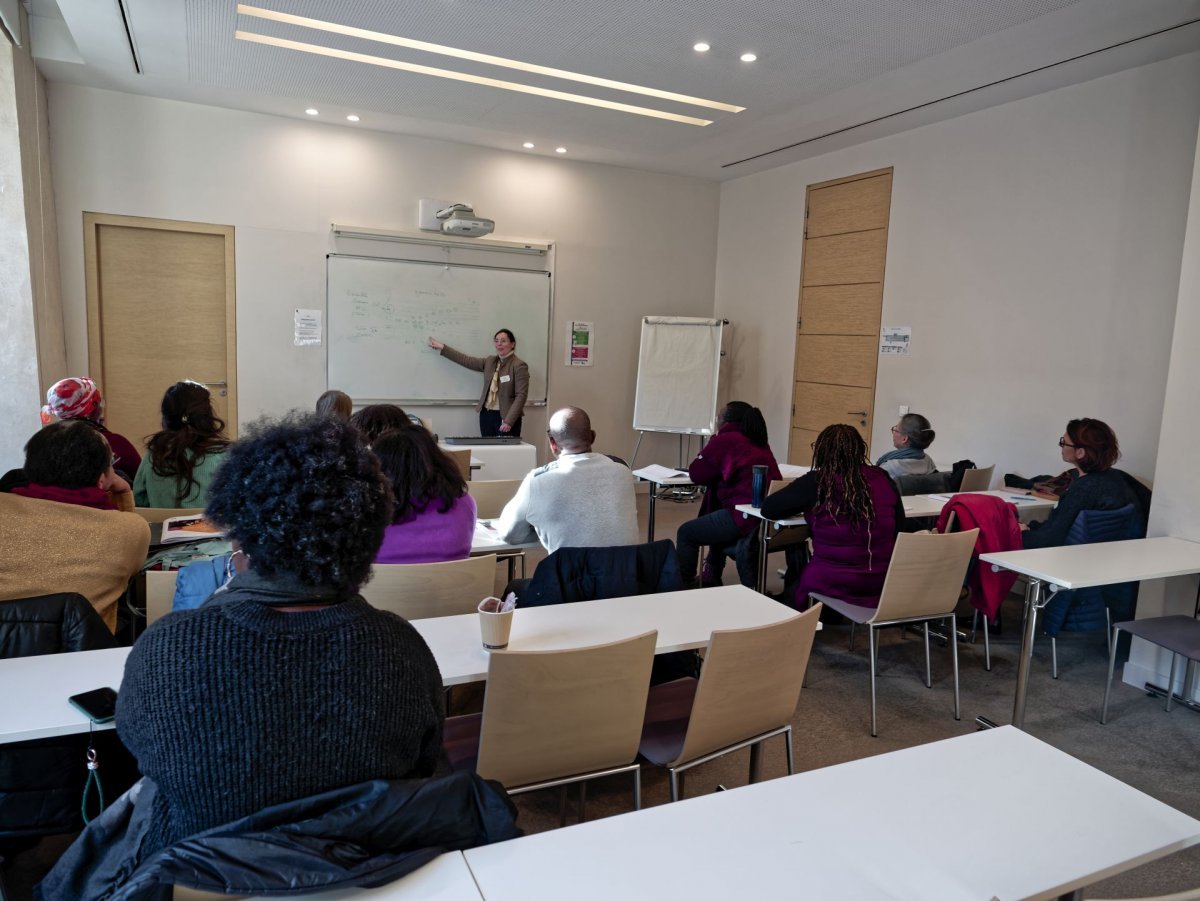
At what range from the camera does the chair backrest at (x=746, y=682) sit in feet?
6.23

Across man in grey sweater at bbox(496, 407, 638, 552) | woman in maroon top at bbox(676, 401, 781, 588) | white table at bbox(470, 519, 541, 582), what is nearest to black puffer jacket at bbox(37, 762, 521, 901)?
man in grey sweater at bbox(496, 407, 638, 552)

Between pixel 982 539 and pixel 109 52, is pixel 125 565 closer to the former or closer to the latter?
pixel 982 539

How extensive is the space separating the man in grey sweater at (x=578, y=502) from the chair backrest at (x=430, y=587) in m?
0.50

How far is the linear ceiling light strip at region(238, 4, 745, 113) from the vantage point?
14.1 feet

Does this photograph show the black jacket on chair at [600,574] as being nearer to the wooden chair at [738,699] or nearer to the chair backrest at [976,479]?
the wooden chair at [738,699]

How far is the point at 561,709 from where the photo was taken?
1.79m

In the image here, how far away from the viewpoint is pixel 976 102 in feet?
17.3

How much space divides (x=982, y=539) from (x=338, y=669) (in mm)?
3378

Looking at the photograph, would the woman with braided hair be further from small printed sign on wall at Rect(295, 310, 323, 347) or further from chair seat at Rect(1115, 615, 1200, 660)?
small printed sign on wall at Rect(295, 310, 323, 347)

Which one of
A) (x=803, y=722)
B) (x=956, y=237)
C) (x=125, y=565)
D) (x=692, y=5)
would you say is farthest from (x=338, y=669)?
(x=956, y=237)

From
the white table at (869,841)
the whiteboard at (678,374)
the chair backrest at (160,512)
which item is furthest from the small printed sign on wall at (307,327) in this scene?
the white table at (869,841)

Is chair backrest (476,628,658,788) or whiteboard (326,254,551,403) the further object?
whiteboard (326,254,551,403)

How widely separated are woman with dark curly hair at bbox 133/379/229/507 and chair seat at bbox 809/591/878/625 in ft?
8.65

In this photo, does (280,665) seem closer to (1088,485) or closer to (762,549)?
(762,549)
